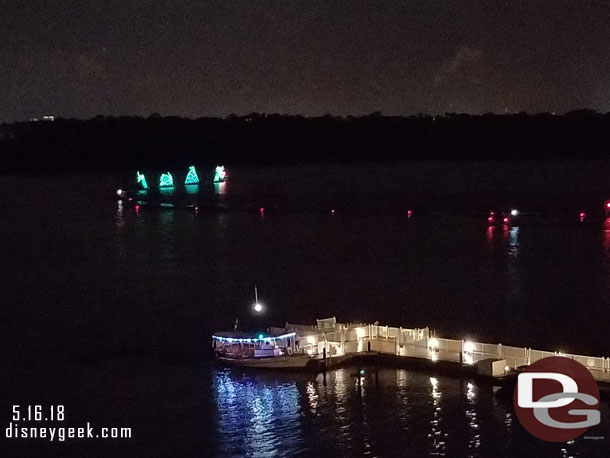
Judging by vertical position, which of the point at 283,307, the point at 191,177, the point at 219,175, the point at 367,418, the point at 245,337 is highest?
the point at 219,175

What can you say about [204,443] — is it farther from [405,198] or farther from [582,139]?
[582,139]

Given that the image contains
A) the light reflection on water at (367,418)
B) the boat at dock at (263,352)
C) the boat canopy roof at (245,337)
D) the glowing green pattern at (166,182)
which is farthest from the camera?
the glowing green pattern at (166,182)

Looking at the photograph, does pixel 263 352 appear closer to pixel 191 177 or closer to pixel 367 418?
pixel 367 418

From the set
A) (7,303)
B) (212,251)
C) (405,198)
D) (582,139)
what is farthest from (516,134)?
(7,303)

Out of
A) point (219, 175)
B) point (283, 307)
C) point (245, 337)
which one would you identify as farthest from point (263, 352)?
point (219, 175)

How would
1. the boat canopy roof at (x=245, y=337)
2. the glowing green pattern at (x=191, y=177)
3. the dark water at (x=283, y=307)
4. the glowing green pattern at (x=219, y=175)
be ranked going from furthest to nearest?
the glowing green pattern at (x=219, y=175) < the glowing green pattern at (x=191, y=177) < the boat canopy roof at (x=245, y=337) < the dark water at (x=283, y=307)

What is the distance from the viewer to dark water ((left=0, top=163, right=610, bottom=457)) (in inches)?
579

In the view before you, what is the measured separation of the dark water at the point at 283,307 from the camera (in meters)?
14.7

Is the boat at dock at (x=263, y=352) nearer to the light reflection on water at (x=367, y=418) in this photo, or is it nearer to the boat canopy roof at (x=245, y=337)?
the boat canopy roof at (x=245, y=337)

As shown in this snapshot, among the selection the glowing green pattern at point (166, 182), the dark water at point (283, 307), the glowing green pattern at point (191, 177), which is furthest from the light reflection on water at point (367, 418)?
the glowing green pattern at point (191, 177)

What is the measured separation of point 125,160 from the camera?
89312mm

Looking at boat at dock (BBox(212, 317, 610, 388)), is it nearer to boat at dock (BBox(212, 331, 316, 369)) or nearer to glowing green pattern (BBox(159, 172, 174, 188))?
boat at dock (BBox(212, 331, 316, 369))

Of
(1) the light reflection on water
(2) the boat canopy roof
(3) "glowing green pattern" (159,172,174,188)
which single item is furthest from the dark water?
(3) "glowing green pattern" (159,172,174,188)

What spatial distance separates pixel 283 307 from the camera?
24672 mm
